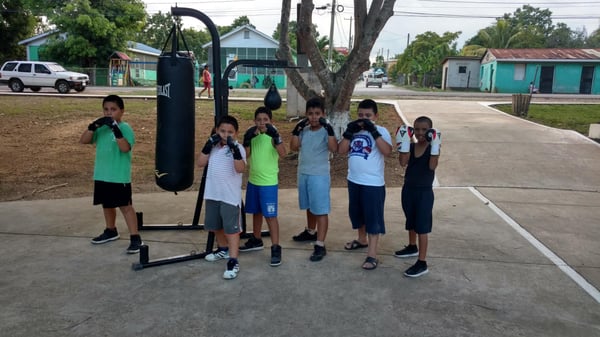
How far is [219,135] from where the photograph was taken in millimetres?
4230

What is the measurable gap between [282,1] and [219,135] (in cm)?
545

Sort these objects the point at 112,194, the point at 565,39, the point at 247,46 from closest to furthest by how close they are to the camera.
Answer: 1. the point at 112,194
2. the point at 247,46
3. the point at 565,39

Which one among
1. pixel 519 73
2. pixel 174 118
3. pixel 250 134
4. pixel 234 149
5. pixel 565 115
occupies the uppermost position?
pixel 519 73

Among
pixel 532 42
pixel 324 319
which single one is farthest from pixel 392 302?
pixel 532 42

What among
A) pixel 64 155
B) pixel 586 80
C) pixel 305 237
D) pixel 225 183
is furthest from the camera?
pixel 586 80

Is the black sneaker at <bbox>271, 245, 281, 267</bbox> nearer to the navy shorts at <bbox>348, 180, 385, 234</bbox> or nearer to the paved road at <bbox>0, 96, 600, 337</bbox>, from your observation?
the paved road at <bbox>0, 96, 600, 337</bbox>

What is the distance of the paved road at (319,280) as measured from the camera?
336 centimetres

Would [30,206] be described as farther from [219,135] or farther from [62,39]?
[62,39]

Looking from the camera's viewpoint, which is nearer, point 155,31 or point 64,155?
point 64,155

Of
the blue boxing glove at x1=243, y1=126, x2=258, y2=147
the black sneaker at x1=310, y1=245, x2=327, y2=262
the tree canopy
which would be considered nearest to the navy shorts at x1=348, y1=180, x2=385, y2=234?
the black sneaker at x1=310, y1=245, x2=327, y2=262

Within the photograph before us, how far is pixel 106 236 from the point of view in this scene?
504cm

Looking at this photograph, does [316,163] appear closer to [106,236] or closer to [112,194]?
[112,194]

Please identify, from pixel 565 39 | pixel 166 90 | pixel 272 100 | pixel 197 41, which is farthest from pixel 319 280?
pixel 197 41

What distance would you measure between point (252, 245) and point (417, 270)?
5.42 feet
